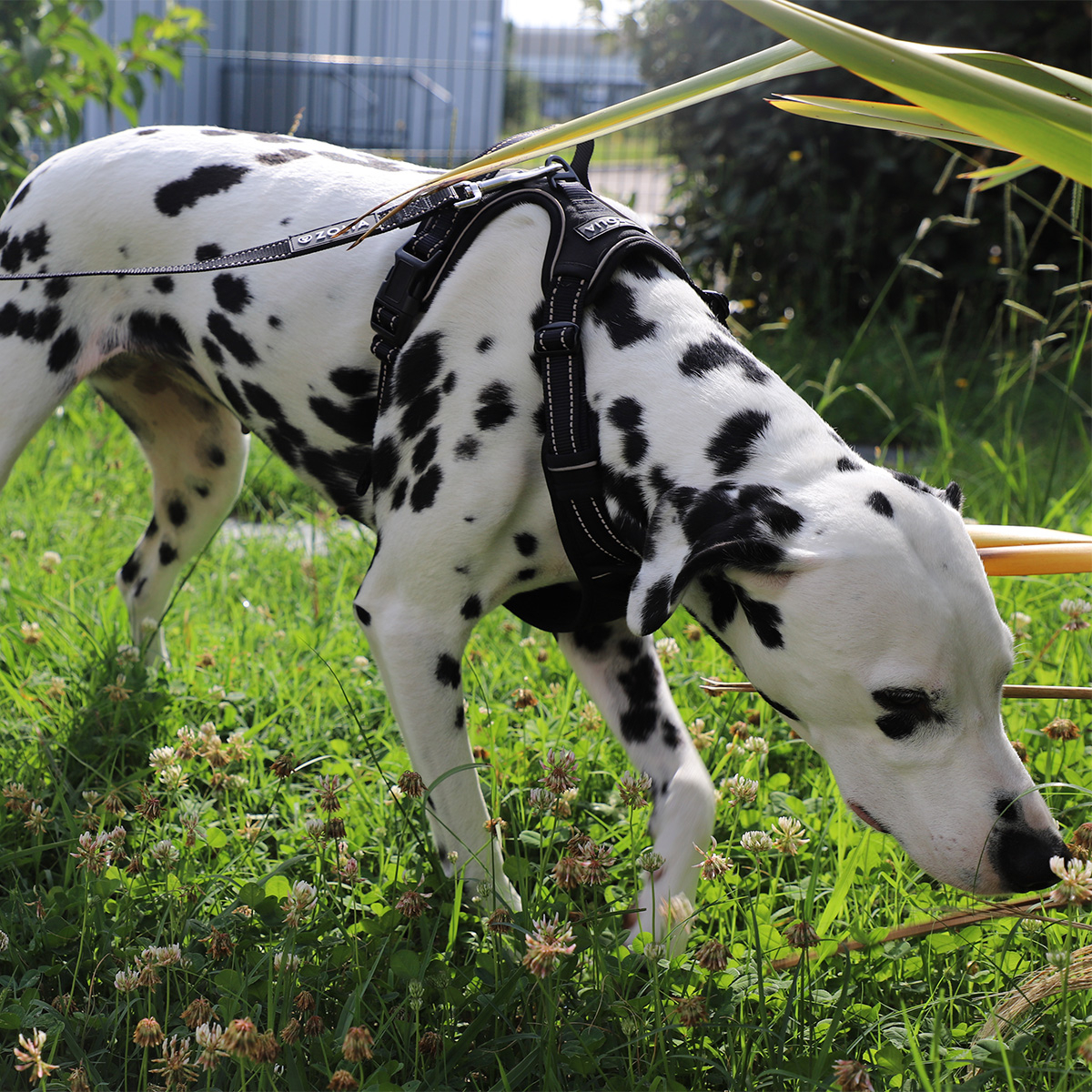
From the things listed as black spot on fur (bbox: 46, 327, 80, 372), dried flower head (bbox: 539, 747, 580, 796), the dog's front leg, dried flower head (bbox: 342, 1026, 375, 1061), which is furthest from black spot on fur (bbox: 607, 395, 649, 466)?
black spot on fur (bbox: 46, 327, 80, 372)

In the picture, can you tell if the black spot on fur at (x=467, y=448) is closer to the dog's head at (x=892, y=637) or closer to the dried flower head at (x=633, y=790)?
the dog's head at (x=892, y=637)

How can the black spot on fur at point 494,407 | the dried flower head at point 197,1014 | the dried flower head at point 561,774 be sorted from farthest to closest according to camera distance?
1. the black spot on fur at point 494,407
2. the dried flower head at point 561,774
3. the dried flower head at point 197,1014

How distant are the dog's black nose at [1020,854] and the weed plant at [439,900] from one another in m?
0.08

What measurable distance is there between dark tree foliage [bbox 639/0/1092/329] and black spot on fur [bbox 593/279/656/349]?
4.74 meters

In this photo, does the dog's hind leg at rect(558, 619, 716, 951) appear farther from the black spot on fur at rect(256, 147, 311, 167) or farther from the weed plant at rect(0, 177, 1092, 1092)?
the black spot on fur at rect(256, 147, 311, 167)

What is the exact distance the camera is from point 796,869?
237cm

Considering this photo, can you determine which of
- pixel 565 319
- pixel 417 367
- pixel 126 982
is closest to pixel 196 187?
pixel 417 367

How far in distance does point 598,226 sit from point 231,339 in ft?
3.04

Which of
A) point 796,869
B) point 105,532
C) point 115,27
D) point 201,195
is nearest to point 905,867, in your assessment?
point 796,869

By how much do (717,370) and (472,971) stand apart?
1.22m

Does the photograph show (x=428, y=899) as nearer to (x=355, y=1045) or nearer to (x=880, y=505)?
(x=355, y=1045)

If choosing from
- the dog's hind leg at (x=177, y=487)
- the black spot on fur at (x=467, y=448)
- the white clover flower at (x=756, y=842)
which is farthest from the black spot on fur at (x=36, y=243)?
the white clover flower at (x=756, y=842)

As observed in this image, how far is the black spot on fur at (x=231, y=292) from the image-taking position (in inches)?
→ 95.5

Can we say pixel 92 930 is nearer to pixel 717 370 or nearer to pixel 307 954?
pixel 307 954
